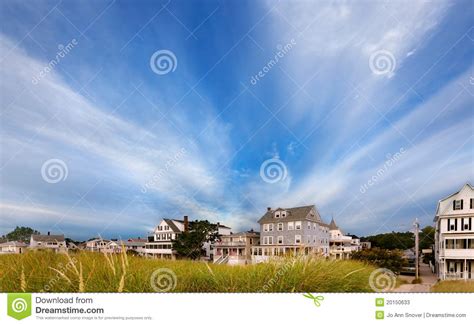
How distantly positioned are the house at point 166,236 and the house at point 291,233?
551 mm

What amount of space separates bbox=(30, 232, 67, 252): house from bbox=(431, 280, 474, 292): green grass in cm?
493

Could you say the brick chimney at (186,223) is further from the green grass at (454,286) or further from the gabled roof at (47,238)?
the green grass at (454,286)

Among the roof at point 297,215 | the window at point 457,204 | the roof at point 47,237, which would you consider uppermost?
the window at point 457,204

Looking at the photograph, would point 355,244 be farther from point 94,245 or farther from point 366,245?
point 94,245

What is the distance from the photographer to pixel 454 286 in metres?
3.75

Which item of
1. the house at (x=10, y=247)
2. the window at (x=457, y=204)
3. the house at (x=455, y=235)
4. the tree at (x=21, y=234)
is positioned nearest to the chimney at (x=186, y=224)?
the tree at (x=21, y=234)

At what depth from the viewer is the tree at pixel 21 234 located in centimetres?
Answer: 391

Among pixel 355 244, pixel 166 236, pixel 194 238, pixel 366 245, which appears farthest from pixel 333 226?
pixel 166 236

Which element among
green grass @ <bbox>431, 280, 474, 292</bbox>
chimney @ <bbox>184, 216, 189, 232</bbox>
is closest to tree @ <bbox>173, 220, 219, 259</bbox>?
chimney @ <bbox>184, 216, 189, 232</bbox>
